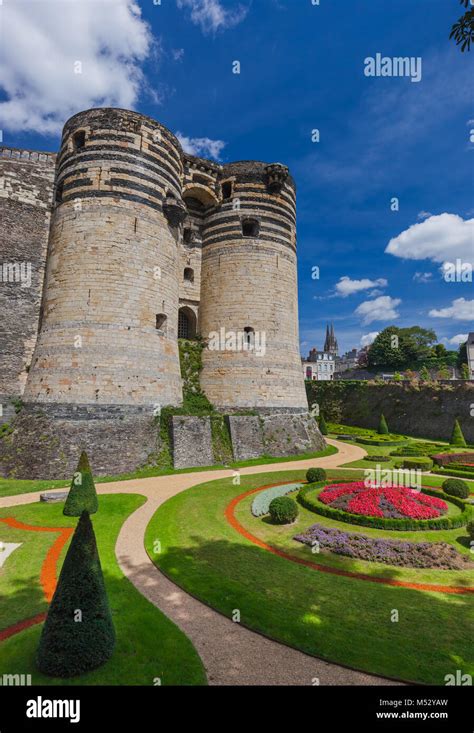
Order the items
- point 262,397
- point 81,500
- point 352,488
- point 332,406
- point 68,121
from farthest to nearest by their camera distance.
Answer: point 332,406
point 262,397
point 68,121
point 352,488
point 81,500

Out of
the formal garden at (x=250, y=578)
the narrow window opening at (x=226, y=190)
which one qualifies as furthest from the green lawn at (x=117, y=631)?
the narrow window opening at (x=226, y=190)

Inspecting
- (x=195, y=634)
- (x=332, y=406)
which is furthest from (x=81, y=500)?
(x=332, y=406)

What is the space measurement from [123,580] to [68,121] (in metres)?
27.6

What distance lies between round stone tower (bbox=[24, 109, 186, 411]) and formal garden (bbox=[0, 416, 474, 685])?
6095mm

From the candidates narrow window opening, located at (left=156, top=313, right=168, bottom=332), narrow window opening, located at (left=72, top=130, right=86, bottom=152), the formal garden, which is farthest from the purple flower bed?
narrow window opening, located at (left=72, top=130, right=86, bottom=152)

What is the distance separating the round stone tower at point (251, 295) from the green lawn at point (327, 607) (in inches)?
638

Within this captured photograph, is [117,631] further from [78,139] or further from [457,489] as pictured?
[78,139]

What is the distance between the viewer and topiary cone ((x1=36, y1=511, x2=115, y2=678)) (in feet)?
19.6

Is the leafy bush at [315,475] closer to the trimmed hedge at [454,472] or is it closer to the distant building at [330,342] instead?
the trimmed hedge at [454,472]

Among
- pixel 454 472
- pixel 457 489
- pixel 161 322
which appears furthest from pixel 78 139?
pixel 454 472

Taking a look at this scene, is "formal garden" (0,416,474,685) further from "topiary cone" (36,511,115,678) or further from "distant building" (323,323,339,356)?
"distant building" (323,323,339,356)

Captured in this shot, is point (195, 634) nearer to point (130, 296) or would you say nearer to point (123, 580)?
point (123, 580)

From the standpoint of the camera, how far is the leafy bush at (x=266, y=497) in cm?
1450
